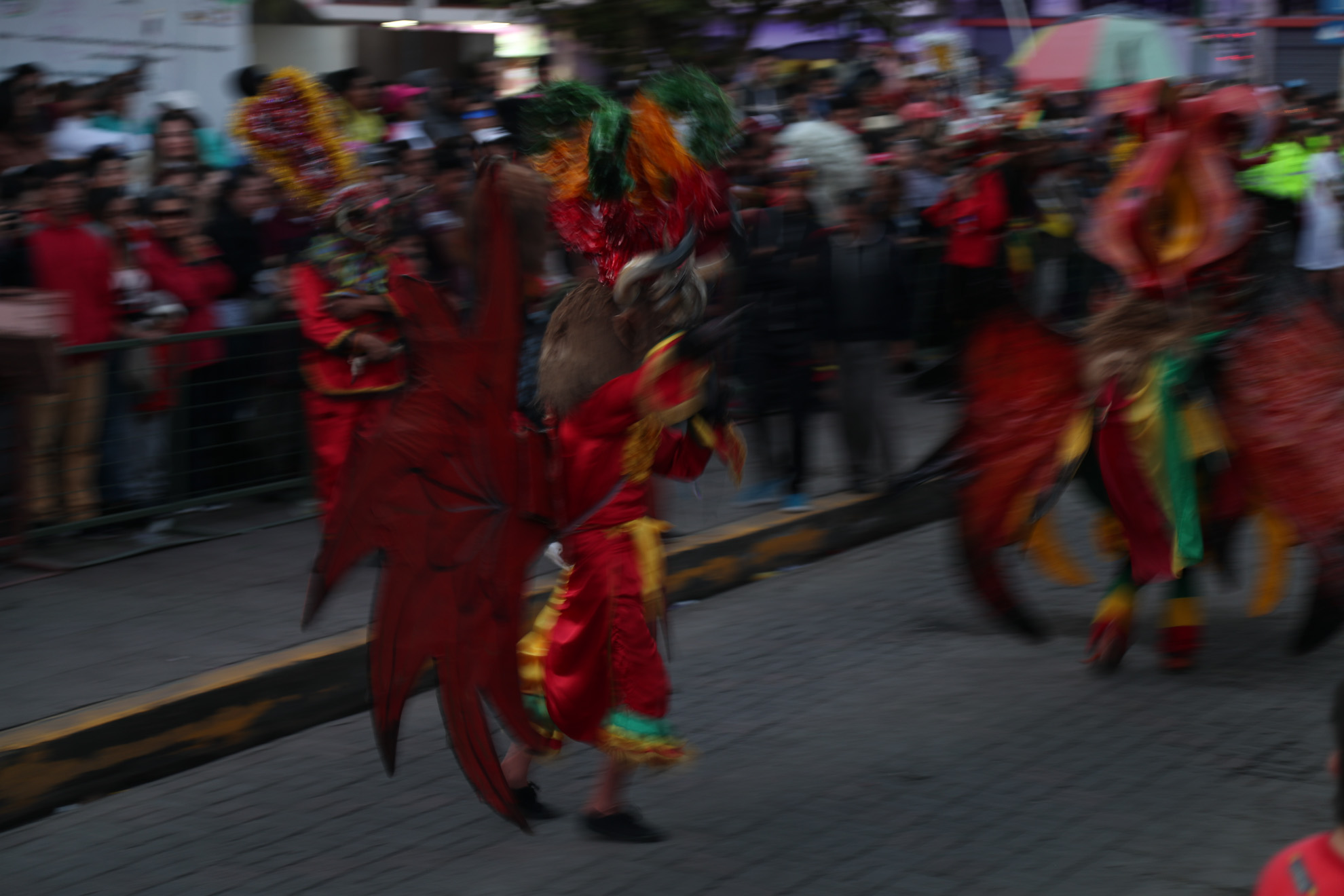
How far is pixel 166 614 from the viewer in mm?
5906

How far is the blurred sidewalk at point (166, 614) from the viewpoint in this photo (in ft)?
16.6

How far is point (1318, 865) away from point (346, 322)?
5.04 m

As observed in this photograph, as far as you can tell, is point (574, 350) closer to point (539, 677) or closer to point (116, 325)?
point (539, 677)

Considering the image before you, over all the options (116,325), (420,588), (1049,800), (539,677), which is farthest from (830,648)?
(116,325)

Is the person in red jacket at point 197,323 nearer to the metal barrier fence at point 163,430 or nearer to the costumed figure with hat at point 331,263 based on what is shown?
the metal barrier fence at point 163,430

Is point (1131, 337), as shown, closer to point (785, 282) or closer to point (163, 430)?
point (785, 282)

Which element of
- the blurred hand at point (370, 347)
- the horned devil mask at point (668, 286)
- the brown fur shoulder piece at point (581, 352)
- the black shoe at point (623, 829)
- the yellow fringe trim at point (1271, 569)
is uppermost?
the horned devil mask at point (668, 286)

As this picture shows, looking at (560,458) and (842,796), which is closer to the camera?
(560,458)

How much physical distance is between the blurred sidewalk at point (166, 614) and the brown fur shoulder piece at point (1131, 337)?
104 centimetres

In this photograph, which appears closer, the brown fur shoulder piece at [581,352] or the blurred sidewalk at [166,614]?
the brown fur shoulder piece at [581,352]

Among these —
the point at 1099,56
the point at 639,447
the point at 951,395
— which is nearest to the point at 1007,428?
the point at 951,395

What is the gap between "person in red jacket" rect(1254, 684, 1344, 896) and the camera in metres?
2.05

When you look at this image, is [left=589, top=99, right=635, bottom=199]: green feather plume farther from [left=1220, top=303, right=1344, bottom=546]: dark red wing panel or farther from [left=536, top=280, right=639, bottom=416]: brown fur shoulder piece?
[left=1220, top=303, right=1344, bottom=546]: dark red wing panel

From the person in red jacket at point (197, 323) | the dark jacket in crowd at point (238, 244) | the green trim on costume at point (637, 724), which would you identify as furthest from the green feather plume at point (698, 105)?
the dark jacket in crowd at point (238, 244)
